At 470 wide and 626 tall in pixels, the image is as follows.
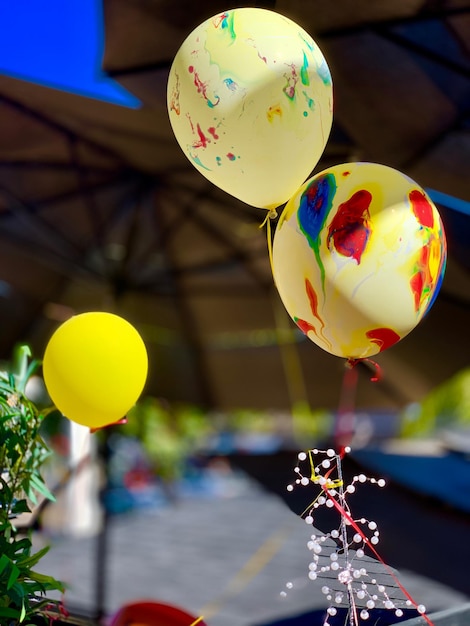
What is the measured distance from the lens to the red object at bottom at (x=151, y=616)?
178 centimetres

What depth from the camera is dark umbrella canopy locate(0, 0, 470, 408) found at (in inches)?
98.3

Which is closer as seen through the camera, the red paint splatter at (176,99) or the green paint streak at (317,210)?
the green paint streak at (317,210)

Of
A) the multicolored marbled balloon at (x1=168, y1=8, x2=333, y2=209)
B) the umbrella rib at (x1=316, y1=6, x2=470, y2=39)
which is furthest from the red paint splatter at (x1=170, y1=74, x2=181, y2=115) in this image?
the umbrella rib at (x1=316, y1=6, x2=470, y2=39)

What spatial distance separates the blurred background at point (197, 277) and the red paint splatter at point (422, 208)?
A: 76 centimetres

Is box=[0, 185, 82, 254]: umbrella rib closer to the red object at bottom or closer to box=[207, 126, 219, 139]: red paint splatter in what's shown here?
box=[207, 126, 219, 139]: red paint splatter

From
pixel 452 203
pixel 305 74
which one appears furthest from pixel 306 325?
pixel 452 203

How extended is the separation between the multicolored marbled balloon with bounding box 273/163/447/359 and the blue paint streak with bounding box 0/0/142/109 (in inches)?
61.0

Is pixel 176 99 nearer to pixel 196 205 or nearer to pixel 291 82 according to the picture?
pixel 291 82

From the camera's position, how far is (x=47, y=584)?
1693 mm

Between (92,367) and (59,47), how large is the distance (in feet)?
11.2

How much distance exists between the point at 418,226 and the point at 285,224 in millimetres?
343

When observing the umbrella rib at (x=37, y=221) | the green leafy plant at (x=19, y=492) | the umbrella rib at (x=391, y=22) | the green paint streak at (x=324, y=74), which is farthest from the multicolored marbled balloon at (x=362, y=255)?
the umbrella rib at (x=37, y=221)

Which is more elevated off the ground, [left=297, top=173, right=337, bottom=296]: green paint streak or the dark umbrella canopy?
the dark umbrella canopy

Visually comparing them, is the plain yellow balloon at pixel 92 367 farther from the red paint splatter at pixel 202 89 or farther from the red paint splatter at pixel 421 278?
the red paint splatter at pixel 421 278
